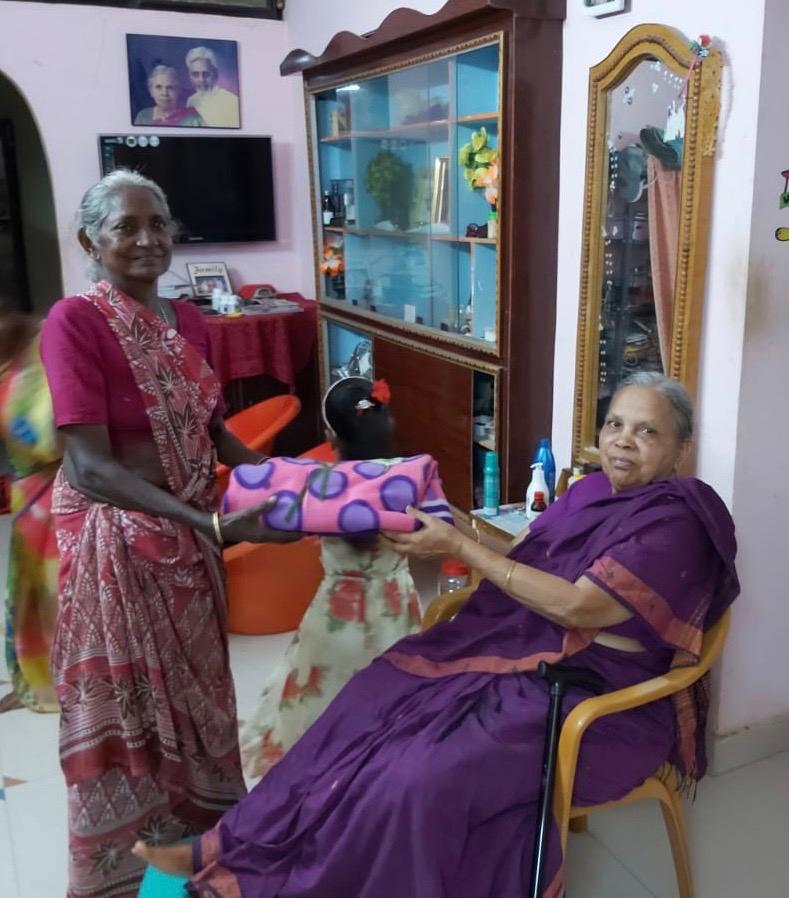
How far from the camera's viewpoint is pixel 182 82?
14.1ft

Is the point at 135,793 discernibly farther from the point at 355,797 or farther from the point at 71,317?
the point at 71,317

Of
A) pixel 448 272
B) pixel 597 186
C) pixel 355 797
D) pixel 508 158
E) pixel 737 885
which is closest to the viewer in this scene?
pixel 355 797

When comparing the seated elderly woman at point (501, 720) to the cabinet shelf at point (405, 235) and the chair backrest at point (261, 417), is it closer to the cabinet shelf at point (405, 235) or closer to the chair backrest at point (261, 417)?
the cabinet shelf at point (405, 235)

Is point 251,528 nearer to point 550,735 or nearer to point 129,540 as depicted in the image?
point 129,540

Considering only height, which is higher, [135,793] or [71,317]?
[71,317]

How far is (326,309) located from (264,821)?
2770 mm

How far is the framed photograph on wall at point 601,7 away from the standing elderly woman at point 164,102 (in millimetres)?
2593

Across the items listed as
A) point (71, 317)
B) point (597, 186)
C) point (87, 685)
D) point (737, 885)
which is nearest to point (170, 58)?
point (597, 186)

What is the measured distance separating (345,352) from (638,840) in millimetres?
2518

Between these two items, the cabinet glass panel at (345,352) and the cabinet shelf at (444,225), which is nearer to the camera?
the cabinet shelf at (444,225)

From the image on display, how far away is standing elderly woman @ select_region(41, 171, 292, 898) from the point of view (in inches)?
60.1

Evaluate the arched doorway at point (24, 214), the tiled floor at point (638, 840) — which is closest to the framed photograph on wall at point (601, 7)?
the tiled floor at point (638, 840)

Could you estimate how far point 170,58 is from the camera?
14.0 ft

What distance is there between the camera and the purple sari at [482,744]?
141cm
